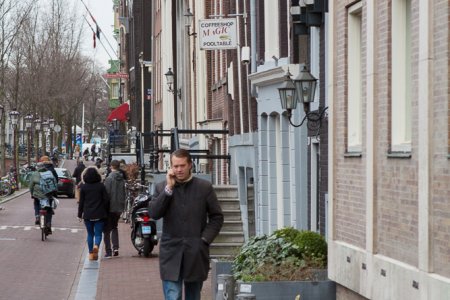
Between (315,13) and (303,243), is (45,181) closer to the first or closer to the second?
(315,13)

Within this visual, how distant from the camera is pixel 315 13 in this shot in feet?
49.5

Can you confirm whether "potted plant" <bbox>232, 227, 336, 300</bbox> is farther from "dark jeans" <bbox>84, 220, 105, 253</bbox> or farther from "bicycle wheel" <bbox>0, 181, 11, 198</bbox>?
"bicycle wheel" <bbox>0, 181, 11, 198</bbox>

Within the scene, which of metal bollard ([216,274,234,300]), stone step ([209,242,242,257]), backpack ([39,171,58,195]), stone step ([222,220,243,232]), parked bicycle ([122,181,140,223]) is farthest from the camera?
parked bicycle ([122,181,140,223])

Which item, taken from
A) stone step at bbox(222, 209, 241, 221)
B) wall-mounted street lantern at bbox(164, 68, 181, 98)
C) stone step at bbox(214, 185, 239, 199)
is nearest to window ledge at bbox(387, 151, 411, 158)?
stone step at bbox(222, 209, 241, 221)

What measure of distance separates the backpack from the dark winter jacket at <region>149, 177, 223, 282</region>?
54.0 feet

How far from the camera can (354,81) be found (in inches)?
463

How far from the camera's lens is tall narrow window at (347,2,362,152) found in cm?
1171

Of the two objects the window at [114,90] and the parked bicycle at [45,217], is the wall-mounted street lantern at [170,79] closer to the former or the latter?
the parked bicycle at [45,217]

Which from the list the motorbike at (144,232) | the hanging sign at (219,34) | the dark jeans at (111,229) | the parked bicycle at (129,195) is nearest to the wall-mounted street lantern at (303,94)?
the hanging sign at (219,34)

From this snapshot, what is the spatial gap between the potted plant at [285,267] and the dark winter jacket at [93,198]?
313 inches

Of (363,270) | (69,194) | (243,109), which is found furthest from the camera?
(69,194)

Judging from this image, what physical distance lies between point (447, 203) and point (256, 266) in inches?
156

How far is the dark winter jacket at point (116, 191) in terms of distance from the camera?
71.6 feet

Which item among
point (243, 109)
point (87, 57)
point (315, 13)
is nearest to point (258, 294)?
point (315, 13)
